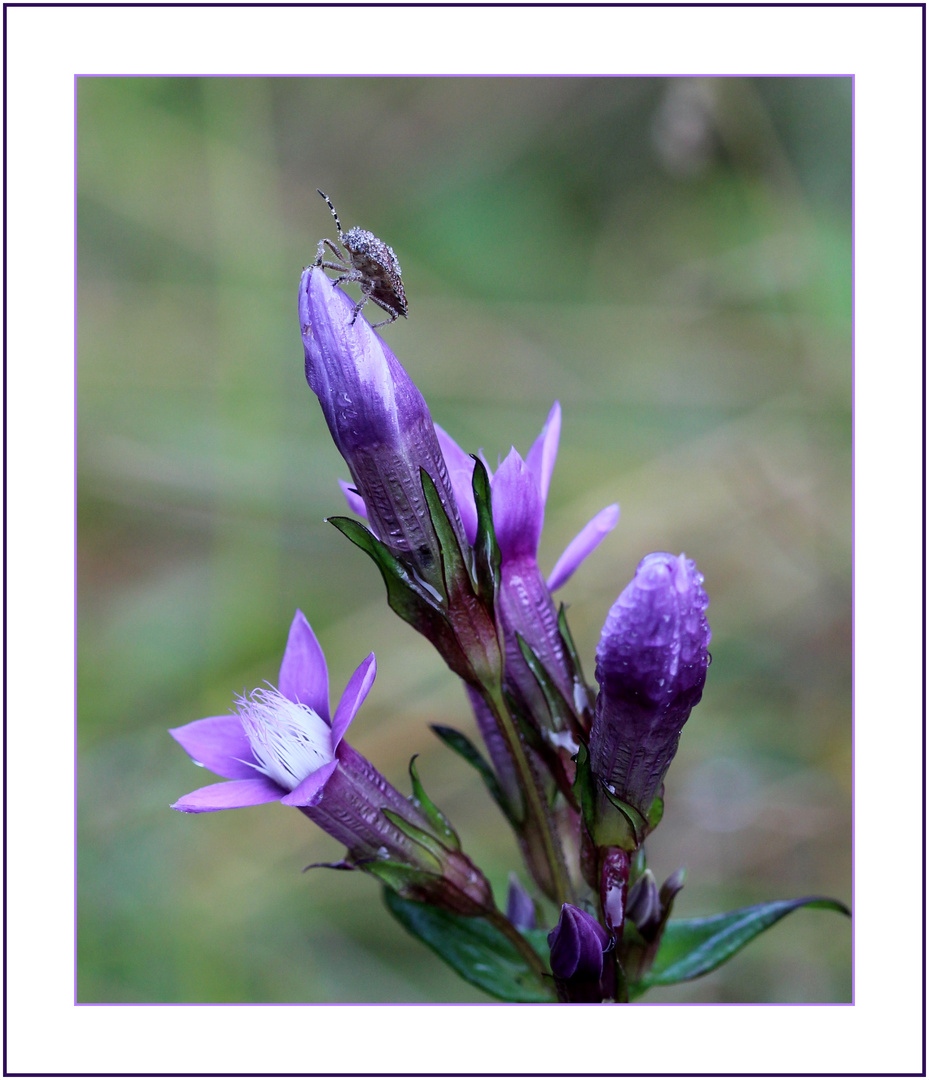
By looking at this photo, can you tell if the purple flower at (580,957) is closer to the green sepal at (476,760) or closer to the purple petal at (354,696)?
the green sepal at (476,760)

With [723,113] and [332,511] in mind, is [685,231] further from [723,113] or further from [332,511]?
[332,511]

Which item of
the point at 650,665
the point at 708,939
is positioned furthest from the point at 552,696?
the point at 708,939

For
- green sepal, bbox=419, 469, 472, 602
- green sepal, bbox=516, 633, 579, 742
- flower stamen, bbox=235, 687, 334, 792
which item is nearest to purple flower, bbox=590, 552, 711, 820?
green sepal, bbox=516, 633, 579, 742

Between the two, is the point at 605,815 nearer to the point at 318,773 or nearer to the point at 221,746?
the point at 318,773

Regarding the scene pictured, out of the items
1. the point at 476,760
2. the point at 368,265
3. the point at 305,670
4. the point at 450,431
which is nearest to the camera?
the point at 368,265

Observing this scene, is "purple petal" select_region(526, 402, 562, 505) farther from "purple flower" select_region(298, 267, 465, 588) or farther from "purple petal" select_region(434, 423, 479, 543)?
"purple flower" select_region(298, 267, 465, 588)
